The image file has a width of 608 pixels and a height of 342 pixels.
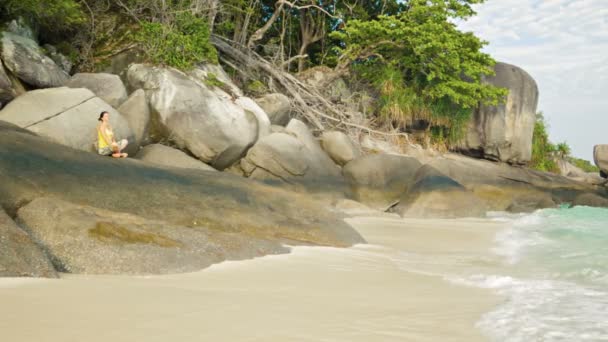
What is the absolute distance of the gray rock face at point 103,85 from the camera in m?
11.4

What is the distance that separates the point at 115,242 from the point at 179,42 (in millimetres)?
10049

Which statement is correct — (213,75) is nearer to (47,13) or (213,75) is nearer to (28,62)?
(47,13)

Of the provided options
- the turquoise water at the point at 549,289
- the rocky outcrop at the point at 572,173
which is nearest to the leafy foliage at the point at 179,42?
the turquoise water at the point at 549,289

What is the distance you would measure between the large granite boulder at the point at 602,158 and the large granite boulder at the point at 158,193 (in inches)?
786

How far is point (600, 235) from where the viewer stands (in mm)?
9148

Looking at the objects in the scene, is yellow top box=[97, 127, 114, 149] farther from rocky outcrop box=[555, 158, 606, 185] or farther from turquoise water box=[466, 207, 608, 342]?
rocky outcrop box=[555, 158, 606, 185]

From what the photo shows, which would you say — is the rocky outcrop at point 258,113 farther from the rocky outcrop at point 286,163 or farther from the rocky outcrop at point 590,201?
the rocky outcrop at point 590,201

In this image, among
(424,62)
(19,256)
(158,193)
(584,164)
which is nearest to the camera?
(19,256)

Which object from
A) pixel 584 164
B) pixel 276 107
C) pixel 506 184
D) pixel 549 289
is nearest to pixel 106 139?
pixel 276 107

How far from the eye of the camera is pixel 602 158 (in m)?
22.9

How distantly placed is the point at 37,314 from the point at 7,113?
811 cm

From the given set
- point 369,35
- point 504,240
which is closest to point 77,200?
point 504,240

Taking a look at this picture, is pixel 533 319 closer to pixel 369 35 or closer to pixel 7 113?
pixel 7 113

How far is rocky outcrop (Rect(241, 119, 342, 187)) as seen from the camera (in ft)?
41.7
